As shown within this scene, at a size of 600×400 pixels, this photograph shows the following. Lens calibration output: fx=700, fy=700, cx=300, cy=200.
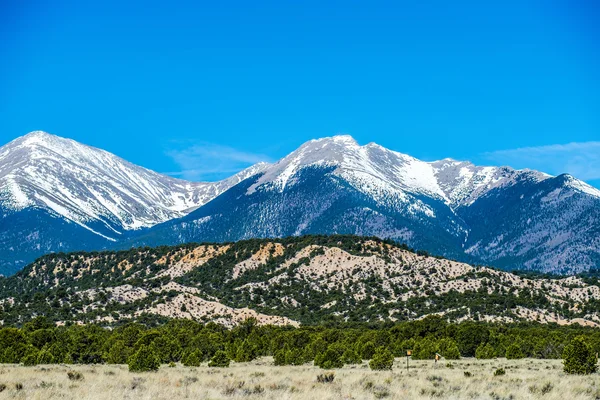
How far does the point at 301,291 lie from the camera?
→ 16675 centimetres

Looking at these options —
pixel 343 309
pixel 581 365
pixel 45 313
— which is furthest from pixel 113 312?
pixel 581 365

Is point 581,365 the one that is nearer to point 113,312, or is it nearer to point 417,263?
point 113,312

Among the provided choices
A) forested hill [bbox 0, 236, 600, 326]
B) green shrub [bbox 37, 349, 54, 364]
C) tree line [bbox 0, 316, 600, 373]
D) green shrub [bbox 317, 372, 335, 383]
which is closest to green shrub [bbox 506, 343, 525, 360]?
tree line [bbox 0, 316, 600, 373]

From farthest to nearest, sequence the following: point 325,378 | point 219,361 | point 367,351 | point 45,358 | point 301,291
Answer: point 301,291 < point 367,351 < point 219,361 < point 45,358 < point 325,378

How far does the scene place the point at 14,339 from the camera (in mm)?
58375

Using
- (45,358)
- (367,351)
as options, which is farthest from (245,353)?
(45,358)

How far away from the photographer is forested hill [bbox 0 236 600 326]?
140 m

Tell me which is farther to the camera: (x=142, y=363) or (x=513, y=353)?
(x=513, y=353)

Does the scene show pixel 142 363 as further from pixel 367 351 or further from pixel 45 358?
pixel 367 351

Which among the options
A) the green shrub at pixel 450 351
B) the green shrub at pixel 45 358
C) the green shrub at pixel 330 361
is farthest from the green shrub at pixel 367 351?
the green shrub at pixel 45 358

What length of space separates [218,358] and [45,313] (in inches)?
3738

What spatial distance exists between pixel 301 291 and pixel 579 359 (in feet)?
423

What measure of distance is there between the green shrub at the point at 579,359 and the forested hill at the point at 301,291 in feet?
308

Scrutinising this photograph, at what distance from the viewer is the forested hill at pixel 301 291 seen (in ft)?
458
